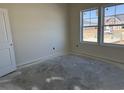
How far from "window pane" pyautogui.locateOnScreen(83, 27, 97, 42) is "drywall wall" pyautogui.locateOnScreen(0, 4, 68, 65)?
90 centimetres

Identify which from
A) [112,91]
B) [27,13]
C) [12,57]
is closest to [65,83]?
[112,91]

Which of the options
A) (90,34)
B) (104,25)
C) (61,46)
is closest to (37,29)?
(61,46)

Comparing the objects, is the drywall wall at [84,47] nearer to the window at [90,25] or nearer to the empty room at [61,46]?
the empty room at [61,46]

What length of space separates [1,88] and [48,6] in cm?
336

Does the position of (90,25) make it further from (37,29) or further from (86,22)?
(37,29)

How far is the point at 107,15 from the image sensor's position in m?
4.14

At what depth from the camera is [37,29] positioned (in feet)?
14.5

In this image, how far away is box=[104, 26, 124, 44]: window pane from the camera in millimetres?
3910

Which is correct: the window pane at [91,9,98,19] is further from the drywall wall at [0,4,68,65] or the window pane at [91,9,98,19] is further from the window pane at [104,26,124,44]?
the drywall wall at [0,4,68,65]

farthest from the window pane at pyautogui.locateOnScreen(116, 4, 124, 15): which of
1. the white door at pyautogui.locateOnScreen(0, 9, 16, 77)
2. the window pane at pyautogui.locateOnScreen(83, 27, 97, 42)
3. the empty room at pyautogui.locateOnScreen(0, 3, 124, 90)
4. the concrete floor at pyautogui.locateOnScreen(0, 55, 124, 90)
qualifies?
the white door at pyautogui.locateOnScreen(0, 9, 16, 77)

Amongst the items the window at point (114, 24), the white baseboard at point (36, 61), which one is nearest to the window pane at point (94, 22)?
the window at point (114, 24)

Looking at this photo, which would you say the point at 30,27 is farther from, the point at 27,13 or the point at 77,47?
the point at 77,47

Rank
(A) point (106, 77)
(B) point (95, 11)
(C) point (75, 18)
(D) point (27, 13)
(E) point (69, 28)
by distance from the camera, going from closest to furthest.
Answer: (A) point (106, 77) → (D) point (27, 13) → (B) point (95, 11) → (C) point (75, 18) → (E) point (69, 28)

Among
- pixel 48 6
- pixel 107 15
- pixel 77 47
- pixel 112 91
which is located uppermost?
pixel 48 6
